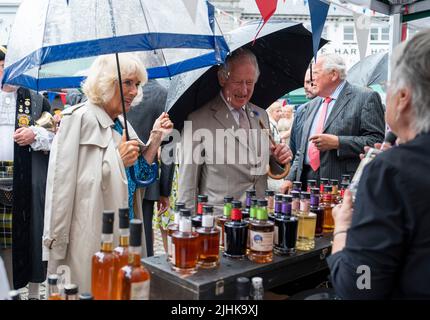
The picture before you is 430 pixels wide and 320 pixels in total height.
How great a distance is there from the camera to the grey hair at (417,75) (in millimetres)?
1259

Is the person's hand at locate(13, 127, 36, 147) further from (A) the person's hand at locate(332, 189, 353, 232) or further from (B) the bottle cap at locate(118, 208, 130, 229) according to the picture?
(A) the person's hand at locate(332, 189, 353, 232)

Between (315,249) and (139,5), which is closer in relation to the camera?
(315,249)

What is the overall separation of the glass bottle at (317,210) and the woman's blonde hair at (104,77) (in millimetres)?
1291

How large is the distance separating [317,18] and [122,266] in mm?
2508

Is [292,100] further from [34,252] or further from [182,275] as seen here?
[182,275]

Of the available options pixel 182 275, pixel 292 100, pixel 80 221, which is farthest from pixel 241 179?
pixel 292 100

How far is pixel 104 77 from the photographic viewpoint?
244cm

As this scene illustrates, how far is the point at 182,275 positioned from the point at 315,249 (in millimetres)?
683

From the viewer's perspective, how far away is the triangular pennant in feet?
7.62

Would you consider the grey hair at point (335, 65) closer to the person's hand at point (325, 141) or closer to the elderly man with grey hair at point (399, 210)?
the person's hand at point (325, 141)

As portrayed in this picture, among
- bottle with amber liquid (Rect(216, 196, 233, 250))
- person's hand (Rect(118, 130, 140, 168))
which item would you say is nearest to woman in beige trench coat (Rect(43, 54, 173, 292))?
person's hand (Rect(118, 130, 140, 168))

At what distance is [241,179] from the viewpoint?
104 inches

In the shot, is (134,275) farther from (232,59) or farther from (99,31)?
(232,59)
